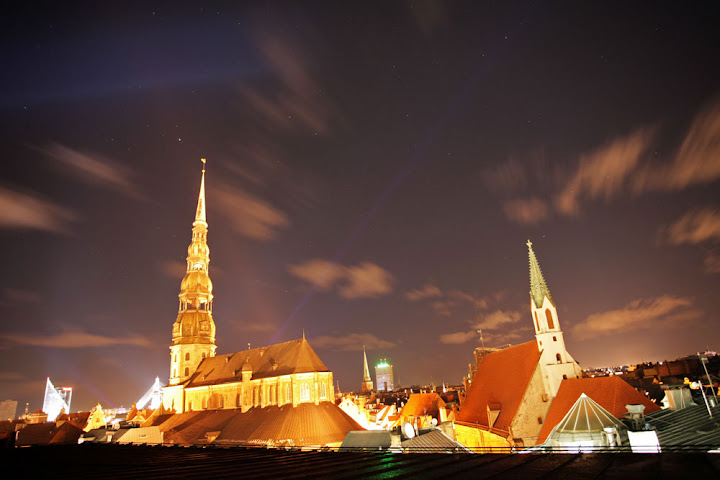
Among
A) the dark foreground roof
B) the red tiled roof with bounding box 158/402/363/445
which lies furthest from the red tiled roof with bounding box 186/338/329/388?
the dark foreground roof

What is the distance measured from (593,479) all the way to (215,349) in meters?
89.2

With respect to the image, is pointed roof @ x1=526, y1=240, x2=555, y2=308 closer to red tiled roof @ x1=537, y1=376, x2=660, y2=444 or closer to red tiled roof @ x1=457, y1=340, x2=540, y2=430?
red tiled roof @ x1=457, y1=340, x2=540, y2=430

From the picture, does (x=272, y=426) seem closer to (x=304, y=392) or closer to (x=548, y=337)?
(x=304, y=392)

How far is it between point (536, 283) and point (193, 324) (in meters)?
68.9

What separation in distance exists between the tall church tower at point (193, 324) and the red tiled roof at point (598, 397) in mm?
69286

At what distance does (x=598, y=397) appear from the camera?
109 ft

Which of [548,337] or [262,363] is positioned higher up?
[262,363]

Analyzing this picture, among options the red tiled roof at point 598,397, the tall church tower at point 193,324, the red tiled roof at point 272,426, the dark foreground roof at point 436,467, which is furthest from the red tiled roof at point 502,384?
the tall church tower at point 193,324

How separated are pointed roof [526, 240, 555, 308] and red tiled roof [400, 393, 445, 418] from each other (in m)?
25.9

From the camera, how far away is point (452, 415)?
181 ft

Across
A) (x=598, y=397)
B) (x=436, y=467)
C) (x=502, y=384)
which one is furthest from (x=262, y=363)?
(x=436, y=467)

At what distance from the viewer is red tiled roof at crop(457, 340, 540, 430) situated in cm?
4022

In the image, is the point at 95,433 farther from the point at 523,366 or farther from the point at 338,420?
the point at 523,366

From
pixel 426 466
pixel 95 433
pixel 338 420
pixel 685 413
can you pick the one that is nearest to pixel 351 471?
pixel 426 466
